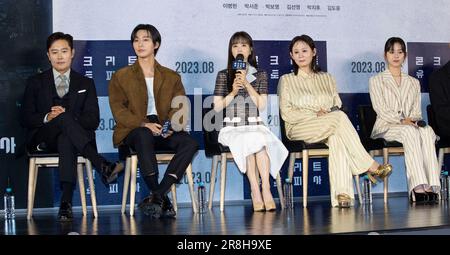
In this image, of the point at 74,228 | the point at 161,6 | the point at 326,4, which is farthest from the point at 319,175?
the point at 74,228

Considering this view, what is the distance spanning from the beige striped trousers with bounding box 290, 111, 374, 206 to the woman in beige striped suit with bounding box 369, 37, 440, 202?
44cm

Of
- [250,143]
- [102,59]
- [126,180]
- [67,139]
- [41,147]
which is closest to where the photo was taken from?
[67,139]

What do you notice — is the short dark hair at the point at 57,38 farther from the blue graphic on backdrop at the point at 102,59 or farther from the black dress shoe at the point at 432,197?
the black dress shoe at the point at 432,197

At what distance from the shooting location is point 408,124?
7344mm

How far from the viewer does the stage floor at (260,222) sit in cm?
505

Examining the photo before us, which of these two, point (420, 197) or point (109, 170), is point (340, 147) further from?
point (109, 170)

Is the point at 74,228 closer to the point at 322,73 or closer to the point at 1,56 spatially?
the point at 1,56

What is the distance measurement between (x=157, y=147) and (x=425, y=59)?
292 centimetres

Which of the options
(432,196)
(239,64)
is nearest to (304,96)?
(239,64)

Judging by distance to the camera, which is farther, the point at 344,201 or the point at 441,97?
the point at 441,97

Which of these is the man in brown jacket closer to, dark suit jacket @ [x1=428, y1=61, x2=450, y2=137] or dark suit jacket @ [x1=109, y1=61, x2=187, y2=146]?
dark suit jacket @ [x1=109, y1=61, x2=187, y2=146]

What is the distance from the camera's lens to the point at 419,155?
722 cm

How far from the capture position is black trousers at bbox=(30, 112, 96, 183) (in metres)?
6.43
